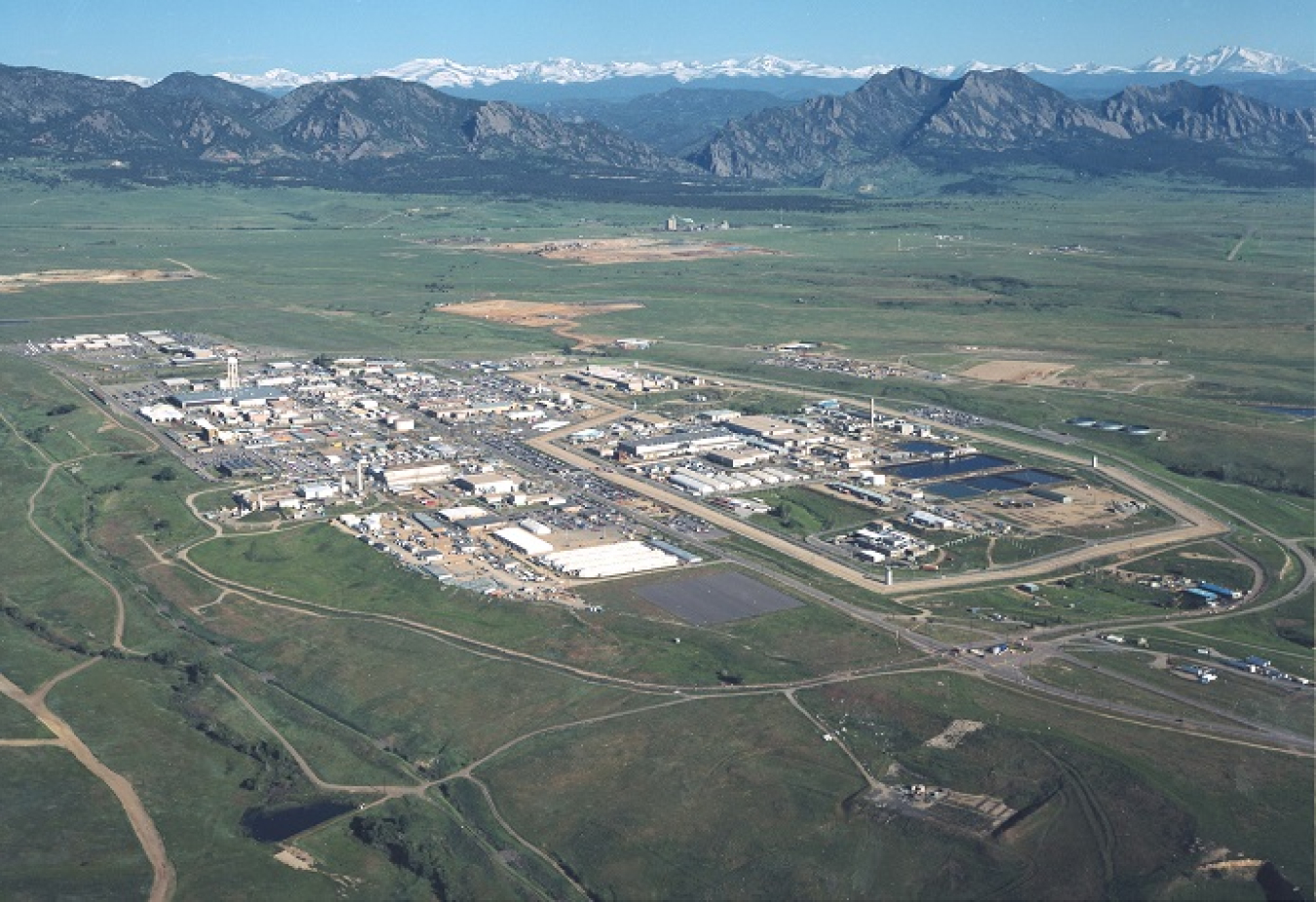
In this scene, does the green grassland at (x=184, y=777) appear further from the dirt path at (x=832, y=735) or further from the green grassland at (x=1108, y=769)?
the green grassland at (x=1108, y=769)

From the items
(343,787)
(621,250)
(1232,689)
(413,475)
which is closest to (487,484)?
(413,475)

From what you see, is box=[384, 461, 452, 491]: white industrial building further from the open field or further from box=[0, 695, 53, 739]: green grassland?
the open field

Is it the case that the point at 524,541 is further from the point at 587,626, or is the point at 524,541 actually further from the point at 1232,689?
the point at 1232,689

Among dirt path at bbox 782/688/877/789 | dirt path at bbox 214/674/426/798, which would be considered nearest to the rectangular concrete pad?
dirt path at bbox 782/688/877/789

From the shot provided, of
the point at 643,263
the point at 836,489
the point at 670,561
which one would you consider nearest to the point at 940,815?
the point at 670,561

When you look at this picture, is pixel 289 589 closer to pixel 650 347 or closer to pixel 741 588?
pixel 741 588

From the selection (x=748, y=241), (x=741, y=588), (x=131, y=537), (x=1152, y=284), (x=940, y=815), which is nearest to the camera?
(x=940, y=815)
